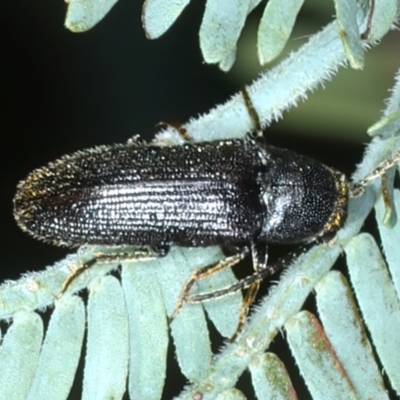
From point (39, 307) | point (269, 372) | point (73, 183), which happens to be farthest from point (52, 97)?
point (269, 372)

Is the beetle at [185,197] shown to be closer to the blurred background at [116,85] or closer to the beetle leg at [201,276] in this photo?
the beetle leg at [201,276]

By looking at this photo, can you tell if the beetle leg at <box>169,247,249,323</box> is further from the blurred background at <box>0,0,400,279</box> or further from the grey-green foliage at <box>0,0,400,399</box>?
the blurred background at <box>0,0,400,279</box>

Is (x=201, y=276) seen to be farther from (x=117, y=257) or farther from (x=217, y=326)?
(x=117, y=257)

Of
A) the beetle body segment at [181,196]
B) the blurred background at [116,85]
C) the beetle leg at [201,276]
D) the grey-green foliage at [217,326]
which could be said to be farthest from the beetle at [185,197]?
the blurred background at [116,85]

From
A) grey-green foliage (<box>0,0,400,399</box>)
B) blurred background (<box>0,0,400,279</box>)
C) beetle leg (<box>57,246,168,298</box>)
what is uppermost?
blurred background (<box>0,0,400,279</box>)

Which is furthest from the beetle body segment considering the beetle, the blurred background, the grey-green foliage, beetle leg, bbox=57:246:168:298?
the blurred background

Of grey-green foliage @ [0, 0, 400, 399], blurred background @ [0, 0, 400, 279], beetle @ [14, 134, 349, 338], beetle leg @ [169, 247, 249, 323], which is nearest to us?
grey-green foliage @ [0, 0, 400, 399]

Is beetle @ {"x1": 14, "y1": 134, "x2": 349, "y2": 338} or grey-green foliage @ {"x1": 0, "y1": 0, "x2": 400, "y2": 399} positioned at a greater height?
beetle @ {"x1": 14, "y1": 134, "x2": 349, "y2": 338}

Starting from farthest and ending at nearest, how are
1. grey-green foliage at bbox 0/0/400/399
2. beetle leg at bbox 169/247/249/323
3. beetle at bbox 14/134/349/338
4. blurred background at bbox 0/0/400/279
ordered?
blurred background at bbox 0/0/400/279
beetle at bbox 14/134/349/338
beetle leg at bbox 169/247/249/323
grey-green foliage at bbox 0/0/400/399

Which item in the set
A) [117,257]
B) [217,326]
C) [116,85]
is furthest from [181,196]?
[116,85]

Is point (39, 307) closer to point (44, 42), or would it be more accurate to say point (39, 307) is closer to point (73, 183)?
point (73, 183)
